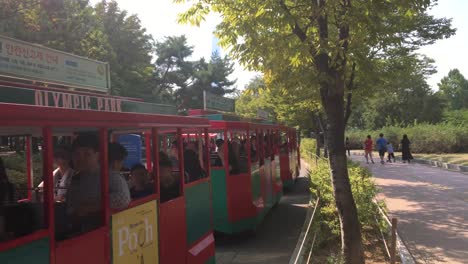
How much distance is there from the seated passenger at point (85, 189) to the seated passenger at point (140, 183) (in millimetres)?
907

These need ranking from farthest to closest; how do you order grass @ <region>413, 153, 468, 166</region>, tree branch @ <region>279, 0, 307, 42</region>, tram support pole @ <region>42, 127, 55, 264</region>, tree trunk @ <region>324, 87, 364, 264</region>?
1. grass @ <region>413, 153, 468, 166</region>
2. tree trunk @ <region>324, 87, 364, 264</region>
3. tree branch @ <region>279, 0, 307, 42</region>
4. tram support pole @ <region>42, 127, 55, 264</region>

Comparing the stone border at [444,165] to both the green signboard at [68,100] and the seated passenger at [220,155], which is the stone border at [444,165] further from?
the green signboard at [68,100]

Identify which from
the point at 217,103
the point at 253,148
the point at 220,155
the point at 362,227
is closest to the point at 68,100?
the point at 220,155

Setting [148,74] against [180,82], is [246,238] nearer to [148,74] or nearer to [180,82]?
[148,74]

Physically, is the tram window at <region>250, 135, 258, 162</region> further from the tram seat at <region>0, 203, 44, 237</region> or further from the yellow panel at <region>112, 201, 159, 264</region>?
the tram seat at <region>0, 203, 44, 237</region>

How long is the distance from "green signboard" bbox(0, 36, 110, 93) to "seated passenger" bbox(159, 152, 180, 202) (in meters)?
1.06

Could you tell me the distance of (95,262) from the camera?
3.56 meters

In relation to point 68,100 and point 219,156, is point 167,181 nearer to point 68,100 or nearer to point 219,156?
point 68,100

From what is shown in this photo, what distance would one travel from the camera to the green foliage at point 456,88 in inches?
3780

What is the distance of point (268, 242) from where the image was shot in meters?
8.99

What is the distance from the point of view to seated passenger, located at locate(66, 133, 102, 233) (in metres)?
3.58

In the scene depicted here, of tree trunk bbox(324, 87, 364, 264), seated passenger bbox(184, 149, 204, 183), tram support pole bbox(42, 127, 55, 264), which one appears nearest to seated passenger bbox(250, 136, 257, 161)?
seated passenger bbox(184, 149, 204, 183)

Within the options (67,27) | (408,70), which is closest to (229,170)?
(408,70)

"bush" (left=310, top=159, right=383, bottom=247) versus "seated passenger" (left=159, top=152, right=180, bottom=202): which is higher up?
"seated passenger" (left=159, top=152, right=180, bottom=202)
